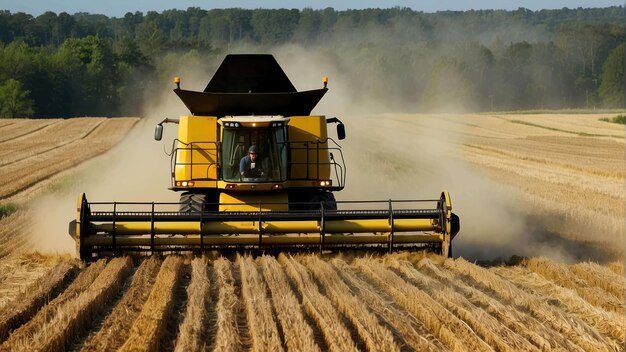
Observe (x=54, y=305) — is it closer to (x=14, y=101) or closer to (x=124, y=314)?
(x=124, y=314)

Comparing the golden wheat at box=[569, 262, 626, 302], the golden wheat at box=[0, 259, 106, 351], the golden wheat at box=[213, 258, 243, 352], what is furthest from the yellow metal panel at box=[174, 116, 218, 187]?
the golden wheat at box=[569, 262, 626, 302]

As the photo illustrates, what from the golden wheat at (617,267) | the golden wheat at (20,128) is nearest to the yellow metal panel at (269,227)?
the golden wheat at (617,267)

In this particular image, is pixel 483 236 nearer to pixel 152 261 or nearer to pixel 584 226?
pixel 584 226

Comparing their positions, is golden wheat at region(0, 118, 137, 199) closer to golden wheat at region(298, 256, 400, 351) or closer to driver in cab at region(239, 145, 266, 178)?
driver in cab at region(239, 145, 266, 178)

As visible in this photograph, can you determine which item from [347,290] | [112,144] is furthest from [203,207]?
[112,144]

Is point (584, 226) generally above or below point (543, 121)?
below

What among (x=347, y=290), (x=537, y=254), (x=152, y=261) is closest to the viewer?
(x=347, y=290)

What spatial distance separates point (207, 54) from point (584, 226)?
55.2 metres

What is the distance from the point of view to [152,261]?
40.1 ft

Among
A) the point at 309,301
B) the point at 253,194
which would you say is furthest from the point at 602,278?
the point at 253,194

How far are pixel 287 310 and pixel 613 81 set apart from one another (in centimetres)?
9925

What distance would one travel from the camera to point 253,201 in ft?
46.2

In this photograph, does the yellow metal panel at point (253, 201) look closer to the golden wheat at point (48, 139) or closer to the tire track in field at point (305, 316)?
the tire track in field at point (305, 316)

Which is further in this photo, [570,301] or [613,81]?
[613,81]
